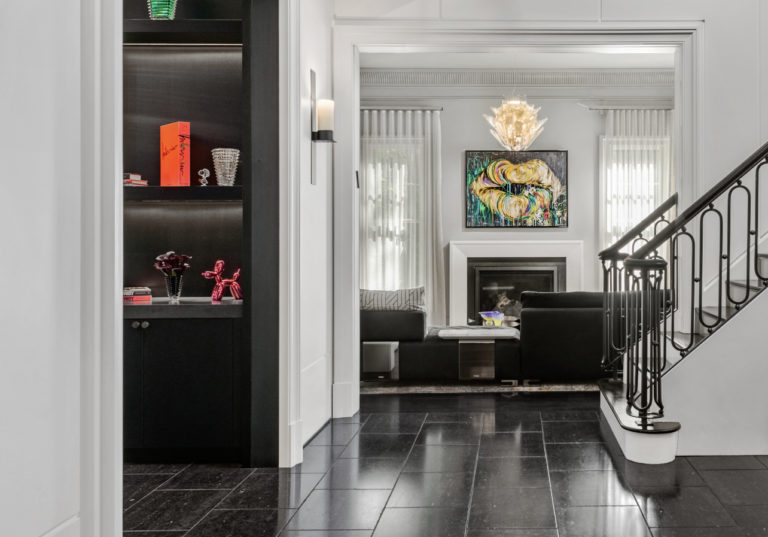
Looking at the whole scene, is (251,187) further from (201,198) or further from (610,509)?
(610,509)

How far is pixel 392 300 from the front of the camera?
6949mm

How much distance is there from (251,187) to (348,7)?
2.12m

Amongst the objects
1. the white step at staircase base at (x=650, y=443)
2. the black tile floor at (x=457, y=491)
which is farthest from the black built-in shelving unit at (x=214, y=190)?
the white step at staircase base at (x=650, y=443)

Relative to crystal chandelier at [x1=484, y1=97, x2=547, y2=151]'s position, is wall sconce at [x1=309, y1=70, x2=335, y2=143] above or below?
below

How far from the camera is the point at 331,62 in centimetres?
541

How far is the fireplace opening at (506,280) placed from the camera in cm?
943

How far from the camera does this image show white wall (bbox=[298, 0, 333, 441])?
14.4ft

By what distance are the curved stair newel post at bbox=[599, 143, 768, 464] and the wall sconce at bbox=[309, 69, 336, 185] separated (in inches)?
74.6

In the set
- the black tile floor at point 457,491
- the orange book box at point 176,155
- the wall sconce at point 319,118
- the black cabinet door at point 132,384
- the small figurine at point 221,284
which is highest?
the wall sconce at point 319,118
